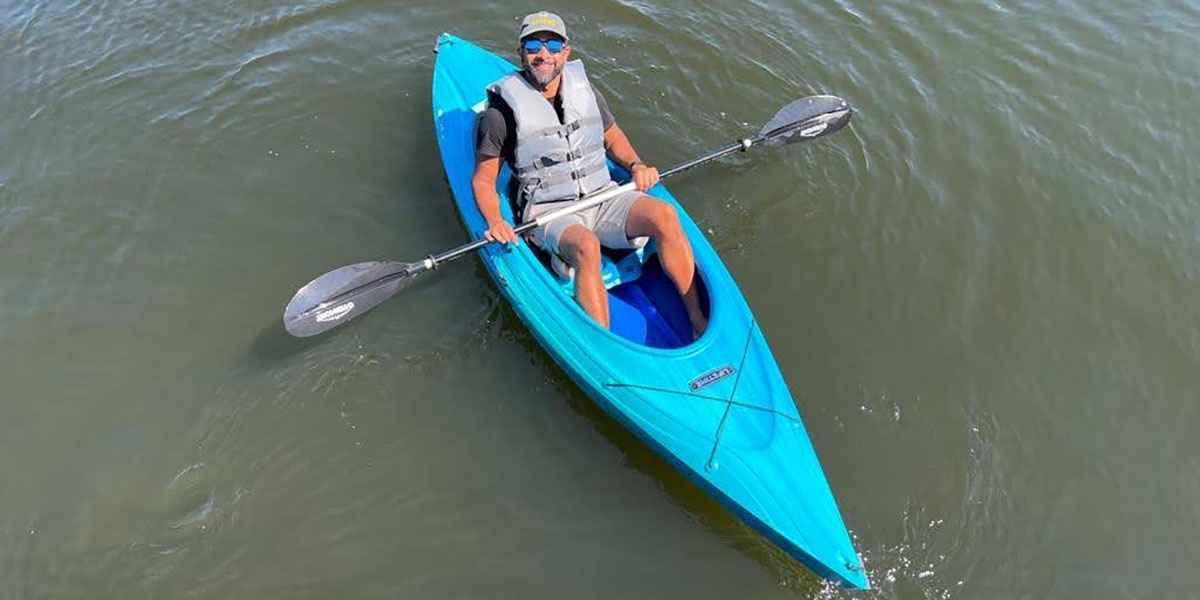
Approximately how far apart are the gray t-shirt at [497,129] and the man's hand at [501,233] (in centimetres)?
49

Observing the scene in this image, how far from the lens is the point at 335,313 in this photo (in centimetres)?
479

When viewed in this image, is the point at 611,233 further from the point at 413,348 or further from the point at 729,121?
the point at 729,121

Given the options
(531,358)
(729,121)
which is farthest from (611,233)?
(729,121)

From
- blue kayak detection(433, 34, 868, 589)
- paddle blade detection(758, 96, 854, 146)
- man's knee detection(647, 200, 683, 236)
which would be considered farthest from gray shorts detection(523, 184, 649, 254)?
paddle blade detection(758, 96, 854, 146)

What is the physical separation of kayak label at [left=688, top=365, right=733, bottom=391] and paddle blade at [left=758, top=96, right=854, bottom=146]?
2341mm

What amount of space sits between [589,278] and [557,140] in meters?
1.00

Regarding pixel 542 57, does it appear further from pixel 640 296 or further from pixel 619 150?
pixel 640 296

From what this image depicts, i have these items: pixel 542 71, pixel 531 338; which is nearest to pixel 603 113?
pixel 542 71

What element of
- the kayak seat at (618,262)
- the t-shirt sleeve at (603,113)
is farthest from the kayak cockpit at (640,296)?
the t-shirt sleeve at (603,113)

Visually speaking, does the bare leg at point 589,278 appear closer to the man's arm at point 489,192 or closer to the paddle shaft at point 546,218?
the paddle shaft at point 546,218

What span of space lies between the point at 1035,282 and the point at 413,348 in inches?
179

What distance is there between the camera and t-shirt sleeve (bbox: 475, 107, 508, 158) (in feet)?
15.7

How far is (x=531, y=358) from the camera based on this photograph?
4.89 m

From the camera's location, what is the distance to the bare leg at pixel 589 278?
457 cm
